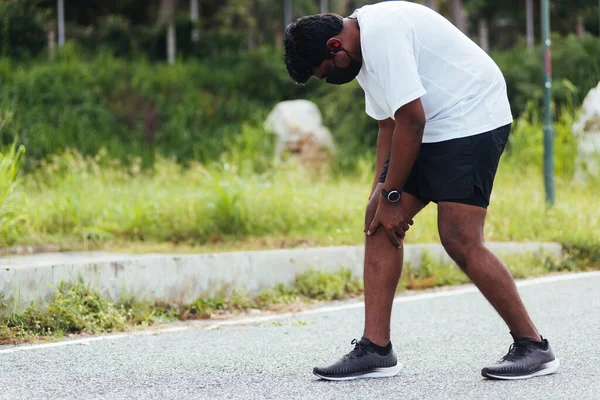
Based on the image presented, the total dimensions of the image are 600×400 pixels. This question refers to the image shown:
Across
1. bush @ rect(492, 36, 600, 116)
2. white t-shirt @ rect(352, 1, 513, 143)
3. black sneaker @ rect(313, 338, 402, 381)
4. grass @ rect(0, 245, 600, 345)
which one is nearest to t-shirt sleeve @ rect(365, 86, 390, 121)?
white t-shirt @ rect(352, 1, 513, 143)

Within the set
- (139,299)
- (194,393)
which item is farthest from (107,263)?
(194,393)

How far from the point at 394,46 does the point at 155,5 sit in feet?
103

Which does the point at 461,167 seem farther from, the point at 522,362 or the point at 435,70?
the point at 522,362

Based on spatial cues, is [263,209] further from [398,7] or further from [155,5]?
[155,5]

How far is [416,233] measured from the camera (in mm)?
9023

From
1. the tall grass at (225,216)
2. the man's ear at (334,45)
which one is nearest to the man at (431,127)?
the man's ear at (334,45)

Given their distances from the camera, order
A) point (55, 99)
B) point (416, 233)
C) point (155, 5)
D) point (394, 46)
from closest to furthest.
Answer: point (394, 46)
point (416, 233)
point (55, 99)
point (155, 5)

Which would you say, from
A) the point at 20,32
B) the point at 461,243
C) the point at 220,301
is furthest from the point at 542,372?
the point at 20,32

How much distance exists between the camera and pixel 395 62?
3.90 metres

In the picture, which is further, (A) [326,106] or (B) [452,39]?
(A) [326,106]

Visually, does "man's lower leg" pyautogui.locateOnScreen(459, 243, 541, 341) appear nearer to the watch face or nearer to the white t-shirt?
the watch face

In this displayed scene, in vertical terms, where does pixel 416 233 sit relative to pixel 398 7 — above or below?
below

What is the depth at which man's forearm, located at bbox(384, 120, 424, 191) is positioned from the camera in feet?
13.0

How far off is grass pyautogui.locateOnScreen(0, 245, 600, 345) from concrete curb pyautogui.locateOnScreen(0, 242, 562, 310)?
0.22 feet
